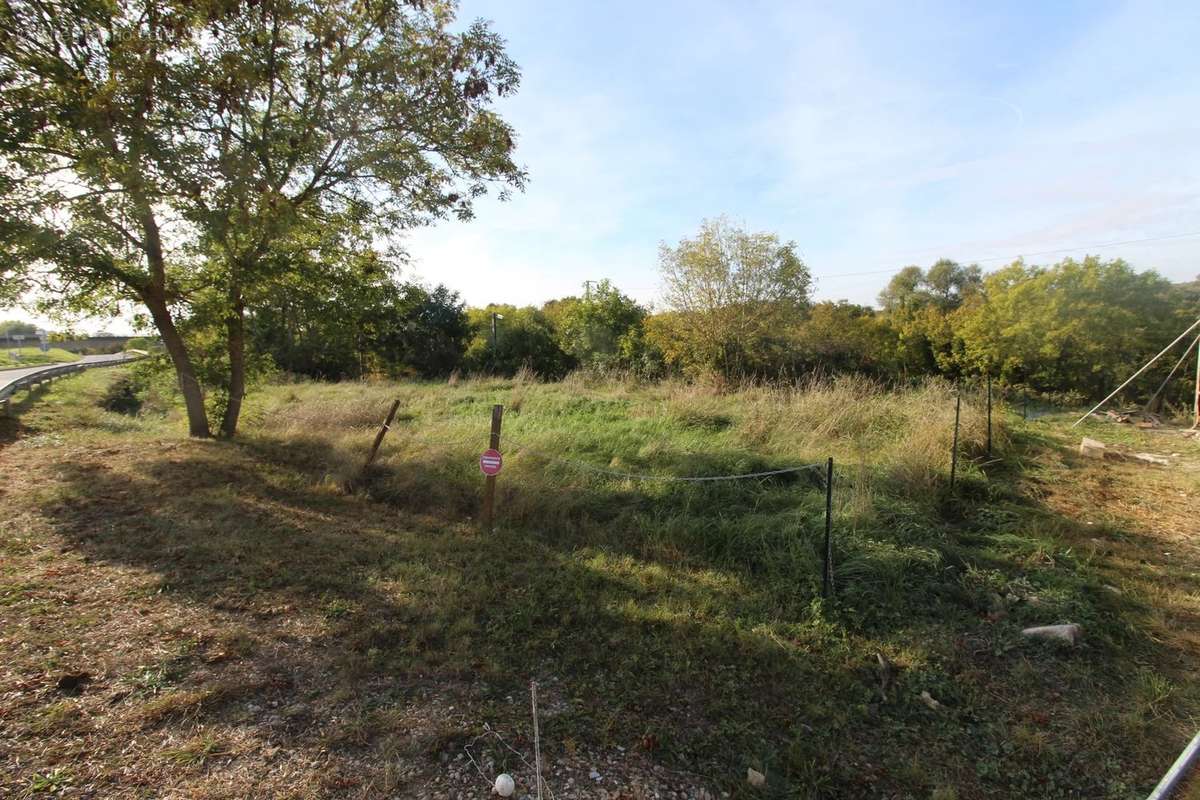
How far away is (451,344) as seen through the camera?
24.7 metres

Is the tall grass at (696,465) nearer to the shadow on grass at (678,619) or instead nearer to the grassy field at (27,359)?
the shadow on grass at (678,619)

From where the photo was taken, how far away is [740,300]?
17438 mm

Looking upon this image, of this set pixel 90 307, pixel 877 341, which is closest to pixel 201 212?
pixel 90 307

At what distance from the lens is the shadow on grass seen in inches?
112

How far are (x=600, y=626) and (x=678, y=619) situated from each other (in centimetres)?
59

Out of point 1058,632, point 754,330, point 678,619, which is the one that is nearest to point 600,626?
point 678,619

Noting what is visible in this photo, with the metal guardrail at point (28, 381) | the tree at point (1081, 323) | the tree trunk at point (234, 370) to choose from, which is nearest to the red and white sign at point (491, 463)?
the tree trunk at point (234, 370)

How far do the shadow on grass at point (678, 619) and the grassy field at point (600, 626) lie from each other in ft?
0.08

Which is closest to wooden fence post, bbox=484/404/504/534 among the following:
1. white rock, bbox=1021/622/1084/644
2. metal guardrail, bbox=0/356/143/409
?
white rock, bbox=1021/622/1084/644

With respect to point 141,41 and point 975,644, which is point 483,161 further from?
point 975,644

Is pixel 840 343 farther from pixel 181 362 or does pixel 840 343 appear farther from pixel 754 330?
pixel 181 362

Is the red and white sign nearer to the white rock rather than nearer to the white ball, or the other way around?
the white ball

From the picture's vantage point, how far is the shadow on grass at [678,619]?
2.84 m

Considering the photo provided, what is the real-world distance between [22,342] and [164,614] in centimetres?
7586
